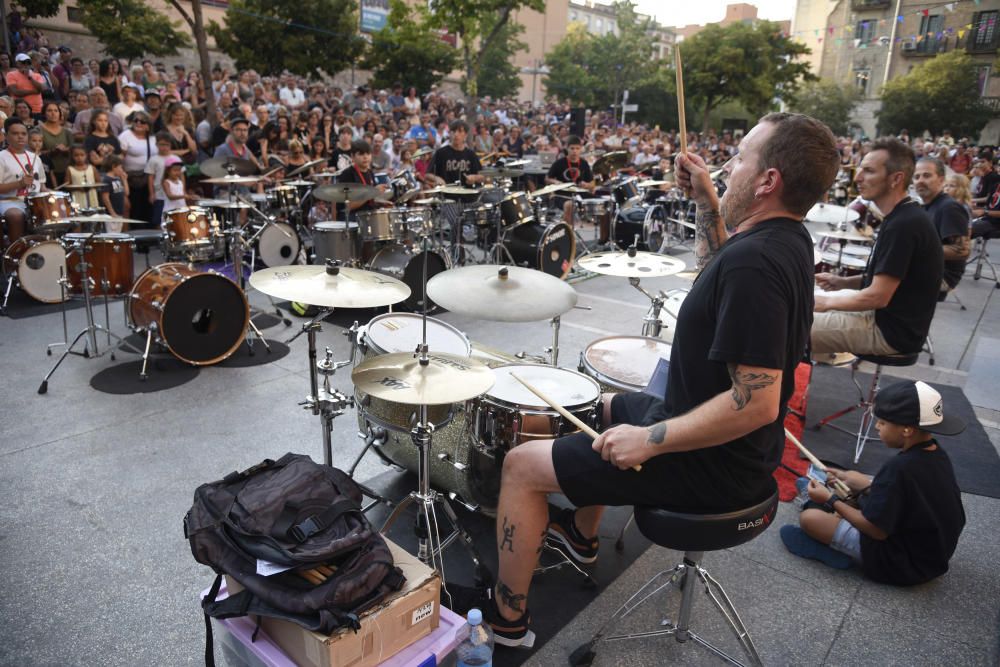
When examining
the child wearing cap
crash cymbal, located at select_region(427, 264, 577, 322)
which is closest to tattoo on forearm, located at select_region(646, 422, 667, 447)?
crash cymbal, located at select_region(427, 264, 577, 322)

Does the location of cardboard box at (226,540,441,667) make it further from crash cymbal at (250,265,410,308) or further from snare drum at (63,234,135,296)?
snare drum at (63,234,135,296)

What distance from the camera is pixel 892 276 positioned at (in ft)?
12.6

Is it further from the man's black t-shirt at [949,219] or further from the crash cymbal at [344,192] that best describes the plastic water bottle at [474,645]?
the crash cymbal at [344,192]

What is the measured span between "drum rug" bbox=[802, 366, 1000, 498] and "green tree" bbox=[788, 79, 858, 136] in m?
38.9

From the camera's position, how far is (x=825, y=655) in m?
2.61

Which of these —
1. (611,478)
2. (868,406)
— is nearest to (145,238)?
(611,478)

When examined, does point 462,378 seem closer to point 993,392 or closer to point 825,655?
point 825,655

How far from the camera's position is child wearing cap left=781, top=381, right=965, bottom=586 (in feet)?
9.36

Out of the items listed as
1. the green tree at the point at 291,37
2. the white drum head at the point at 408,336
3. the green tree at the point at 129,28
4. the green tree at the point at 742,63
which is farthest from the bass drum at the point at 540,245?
the green tree at the point at 742,63

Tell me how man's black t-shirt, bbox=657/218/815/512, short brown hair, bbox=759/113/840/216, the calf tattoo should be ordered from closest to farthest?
man's black t-shirt, bbox=657/218/815/512 → short brown hair, bbox=759/113/840/216 → the calf tattoo

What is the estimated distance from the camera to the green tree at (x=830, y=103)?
39344 millimetres

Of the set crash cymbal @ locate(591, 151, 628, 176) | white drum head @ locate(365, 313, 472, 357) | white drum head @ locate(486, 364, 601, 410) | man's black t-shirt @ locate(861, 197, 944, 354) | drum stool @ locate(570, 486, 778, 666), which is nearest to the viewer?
drum stool @ locate(570, 486, 778, 666)

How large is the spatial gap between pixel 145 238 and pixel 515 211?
4352 mm

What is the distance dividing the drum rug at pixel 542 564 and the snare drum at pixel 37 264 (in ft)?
16.2
